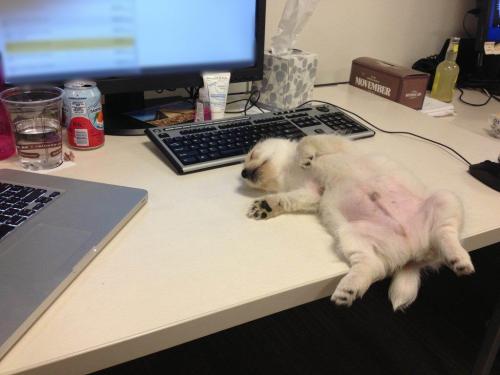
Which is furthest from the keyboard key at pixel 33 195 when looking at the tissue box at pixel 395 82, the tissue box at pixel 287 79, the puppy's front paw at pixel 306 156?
the tissue box at pixel 395 82

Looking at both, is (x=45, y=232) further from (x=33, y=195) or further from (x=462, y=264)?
(x=462, y=264)

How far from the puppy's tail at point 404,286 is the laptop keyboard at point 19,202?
0.55 meters

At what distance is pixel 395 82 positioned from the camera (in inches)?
51.5

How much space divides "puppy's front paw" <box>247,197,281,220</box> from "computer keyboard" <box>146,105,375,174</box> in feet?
0.55

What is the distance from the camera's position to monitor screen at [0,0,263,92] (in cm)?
83

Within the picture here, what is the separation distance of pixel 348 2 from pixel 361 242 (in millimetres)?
1066

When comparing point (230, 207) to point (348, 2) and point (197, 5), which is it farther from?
point (348, 2)

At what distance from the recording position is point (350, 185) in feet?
2.62

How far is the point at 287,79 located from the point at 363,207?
0.50 m

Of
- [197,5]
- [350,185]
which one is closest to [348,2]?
[197,5]

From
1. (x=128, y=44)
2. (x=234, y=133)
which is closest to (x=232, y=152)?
(x=234, y=133)

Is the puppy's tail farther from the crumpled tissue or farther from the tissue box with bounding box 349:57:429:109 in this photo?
the tissue box with bounding box 349:57:429:109

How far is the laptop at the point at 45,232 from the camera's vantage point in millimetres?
465

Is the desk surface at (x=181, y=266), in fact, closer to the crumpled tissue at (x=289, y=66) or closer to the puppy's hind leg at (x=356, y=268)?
the puppy's hind leg at (x=356, y=268)
